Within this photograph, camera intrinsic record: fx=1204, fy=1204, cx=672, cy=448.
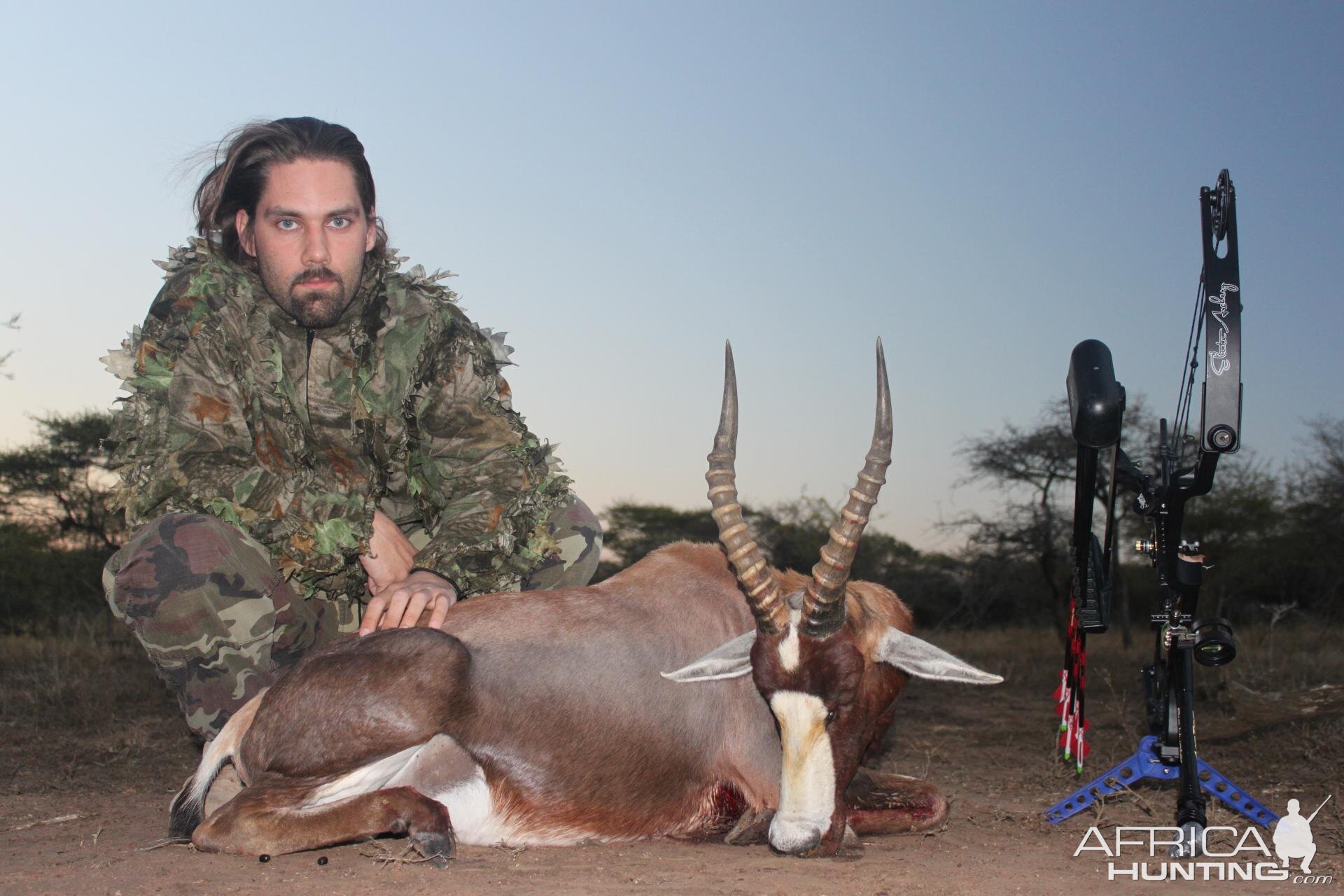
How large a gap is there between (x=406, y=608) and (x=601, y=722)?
2.55ft

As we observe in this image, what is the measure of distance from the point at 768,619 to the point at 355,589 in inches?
78.8

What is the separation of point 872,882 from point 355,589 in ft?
8.31

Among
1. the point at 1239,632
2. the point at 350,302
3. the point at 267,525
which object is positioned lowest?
the point at 1239,632

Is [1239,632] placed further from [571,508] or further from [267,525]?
[267,525]

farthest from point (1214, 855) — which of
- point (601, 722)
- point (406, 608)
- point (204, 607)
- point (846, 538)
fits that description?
point (204, 607)

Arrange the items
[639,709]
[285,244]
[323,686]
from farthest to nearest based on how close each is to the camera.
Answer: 1. [285,244]
2. [639,709]
3. [323,686]

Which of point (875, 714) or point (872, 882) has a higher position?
point (875, 714)

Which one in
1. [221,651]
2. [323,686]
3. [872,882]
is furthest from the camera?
[221,651]

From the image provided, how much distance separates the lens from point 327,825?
3.51 m

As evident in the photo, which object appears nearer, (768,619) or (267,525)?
(768,619)

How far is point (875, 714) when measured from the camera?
4094mm

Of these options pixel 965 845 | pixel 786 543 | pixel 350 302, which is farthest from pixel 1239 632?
pixel 350 302

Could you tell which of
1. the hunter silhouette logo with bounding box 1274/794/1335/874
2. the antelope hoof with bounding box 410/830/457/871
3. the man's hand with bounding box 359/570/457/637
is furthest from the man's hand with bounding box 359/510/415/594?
the hunter silhouette logo with bounding box 1274/794/1335/874

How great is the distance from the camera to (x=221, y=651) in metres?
4.30
